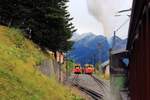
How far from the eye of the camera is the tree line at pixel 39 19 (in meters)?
38.8

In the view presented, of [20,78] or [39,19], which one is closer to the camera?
[20,78]

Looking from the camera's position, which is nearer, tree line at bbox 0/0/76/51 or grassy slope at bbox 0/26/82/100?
grassy slope at bbox 0/26/82/100

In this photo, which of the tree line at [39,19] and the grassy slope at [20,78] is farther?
the tree line at [39,19]

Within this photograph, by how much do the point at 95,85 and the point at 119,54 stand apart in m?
33.8

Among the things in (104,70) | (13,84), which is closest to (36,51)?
(13,84)

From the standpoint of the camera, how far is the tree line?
38.8 meters

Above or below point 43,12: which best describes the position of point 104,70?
below

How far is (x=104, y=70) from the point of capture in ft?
323

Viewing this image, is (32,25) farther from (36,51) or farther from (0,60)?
(0,60)

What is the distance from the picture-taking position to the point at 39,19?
39344 mm

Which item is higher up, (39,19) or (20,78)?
(39,19)

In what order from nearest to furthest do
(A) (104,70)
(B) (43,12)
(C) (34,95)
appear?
1. (C) (34,95)
2. (B) (43,12)
3. (A) (104,70)

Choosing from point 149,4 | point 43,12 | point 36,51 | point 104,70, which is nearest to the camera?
point 149,4

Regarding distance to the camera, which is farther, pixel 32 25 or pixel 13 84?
pixel 32 25
